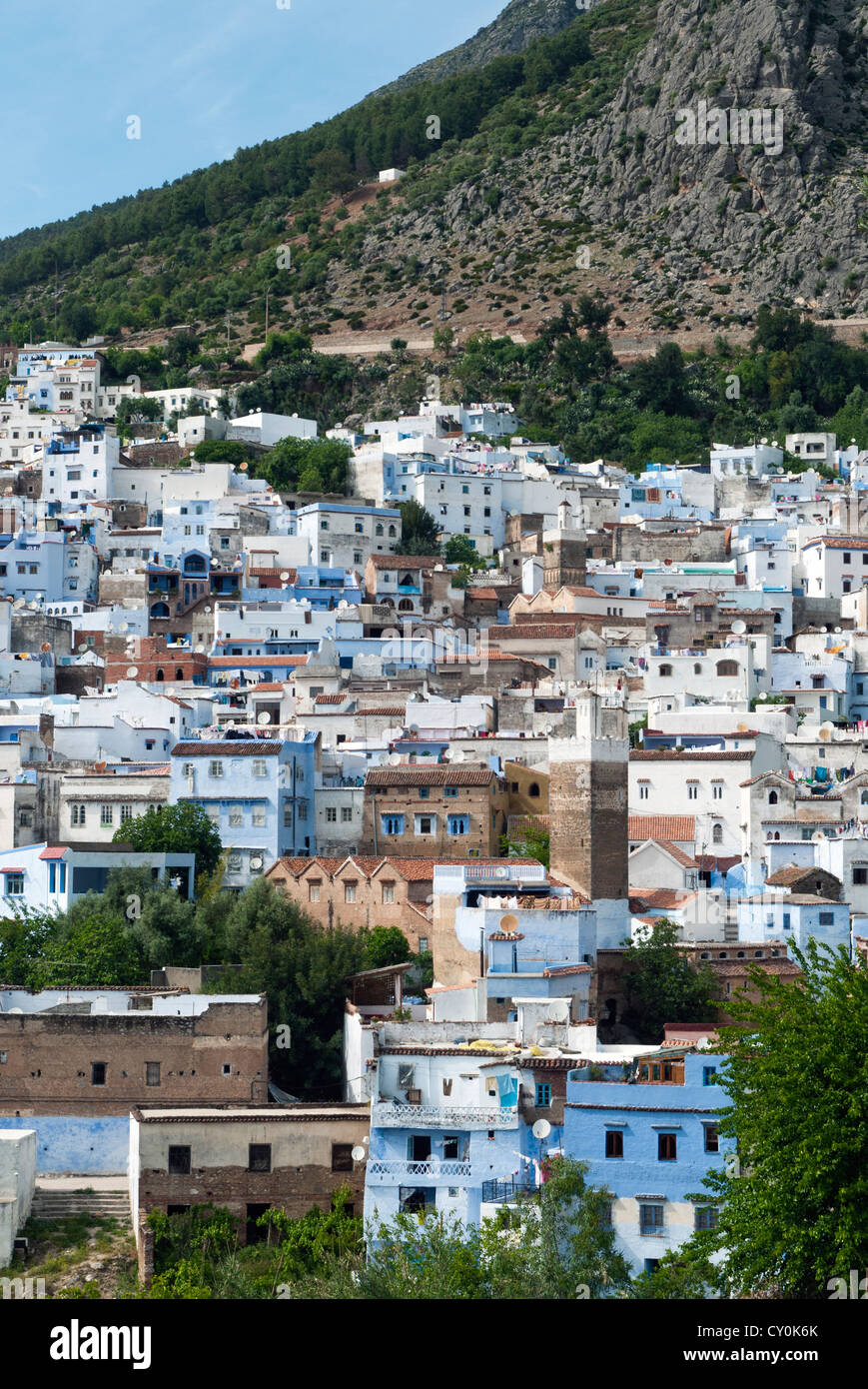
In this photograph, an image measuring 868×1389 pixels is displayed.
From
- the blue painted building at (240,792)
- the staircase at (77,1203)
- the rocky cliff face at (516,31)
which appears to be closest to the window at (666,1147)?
the staircase at (77,1203)

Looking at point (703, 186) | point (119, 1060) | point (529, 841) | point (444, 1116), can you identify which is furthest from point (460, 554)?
point (703, 186)

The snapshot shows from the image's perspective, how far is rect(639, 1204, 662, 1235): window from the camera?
88.5 feet

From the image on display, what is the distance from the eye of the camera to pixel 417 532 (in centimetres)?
7331

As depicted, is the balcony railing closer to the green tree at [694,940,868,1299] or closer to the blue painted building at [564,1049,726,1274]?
the blue painted building at [564,1049,726,1274]

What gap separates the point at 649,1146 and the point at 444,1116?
314cm

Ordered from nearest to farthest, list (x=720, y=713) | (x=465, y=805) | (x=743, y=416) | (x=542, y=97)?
(x=465, y=805) → (x=720, y=713) → (x=743, y=416) → (x=542, y=97)

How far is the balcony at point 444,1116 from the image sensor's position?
28.5m

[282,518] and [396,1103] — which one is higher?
[282,518]

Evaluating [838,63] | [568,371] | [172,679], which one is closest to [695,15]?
[838,63]

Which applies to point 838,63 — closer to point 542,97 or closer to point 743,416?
point 542,97

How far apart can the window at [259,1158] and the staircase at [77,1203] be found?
7.35 ft

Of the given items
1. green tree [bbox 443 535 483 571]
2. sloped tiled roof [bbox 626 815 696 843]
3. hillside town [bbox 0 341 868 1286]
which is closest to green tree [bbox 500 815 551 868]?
hillside town [bbox 0 341 868 1286]

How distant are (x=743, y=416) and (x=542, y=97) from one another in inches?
2111

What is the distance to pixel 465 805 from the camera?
144 ft
